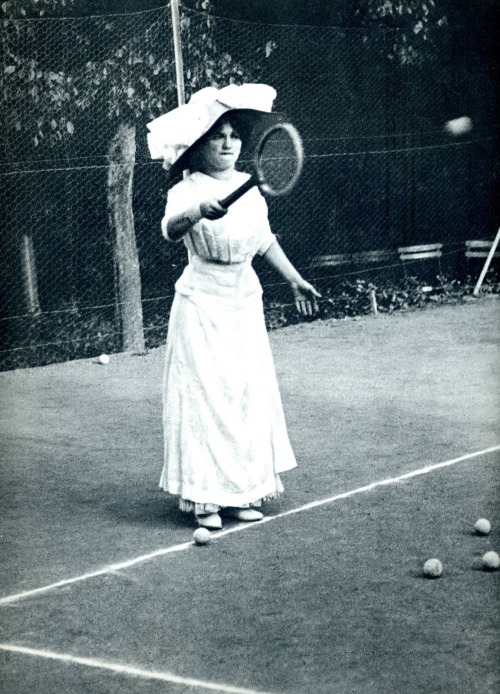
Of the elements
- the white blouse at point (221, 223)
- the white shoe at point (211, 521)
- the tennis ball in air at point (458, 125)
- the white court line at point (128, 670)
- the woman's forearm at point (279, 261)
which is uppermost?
the tennis ball in air at point (458, 125)

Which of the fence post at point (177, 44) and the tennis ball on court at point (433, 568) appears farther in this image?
the fence post at point (177, 44)

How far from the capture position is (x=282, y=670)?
470 centimetres

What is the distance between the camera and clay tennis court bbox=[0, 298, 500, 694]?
476 cm

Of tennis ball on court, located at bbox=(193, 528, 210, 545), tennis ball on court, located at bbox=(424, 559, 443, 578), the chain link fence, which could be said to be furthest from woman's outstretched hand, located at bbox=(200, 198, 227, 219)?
the chain link fence

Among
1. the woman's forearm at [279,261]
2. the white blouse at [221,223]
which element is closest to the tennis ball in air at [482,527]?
the woman's forearm at [279,261]

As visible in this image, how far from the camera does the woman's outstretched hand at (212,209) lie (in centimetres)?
605

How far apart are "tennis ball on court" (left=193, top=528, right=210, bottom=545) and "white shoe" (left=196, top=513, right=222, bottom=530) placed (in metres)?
0.19

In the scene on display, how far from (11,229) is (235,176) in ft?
20.6

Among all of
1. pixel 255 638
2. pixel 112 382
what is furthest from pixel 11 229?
pixel 255 638

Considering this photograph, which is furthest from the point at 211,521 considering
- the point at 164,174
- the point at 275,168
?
the point at 164,174

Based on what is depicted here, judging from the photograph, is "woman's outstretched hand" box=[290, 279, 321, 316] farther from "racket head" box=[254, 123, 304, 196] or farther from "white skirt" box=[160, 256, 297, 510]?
"racket head" box=[254, 123, 304, 196]

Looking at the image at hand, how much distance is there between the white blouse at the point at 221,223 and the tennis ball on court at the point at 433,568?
180 centimetres

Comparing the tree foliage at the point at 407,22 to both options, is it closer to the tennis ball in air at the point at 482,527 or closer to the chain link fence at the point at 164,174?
the chain link fence at the point at 164,174

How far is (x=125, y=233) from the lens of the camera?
1287 centimetres
